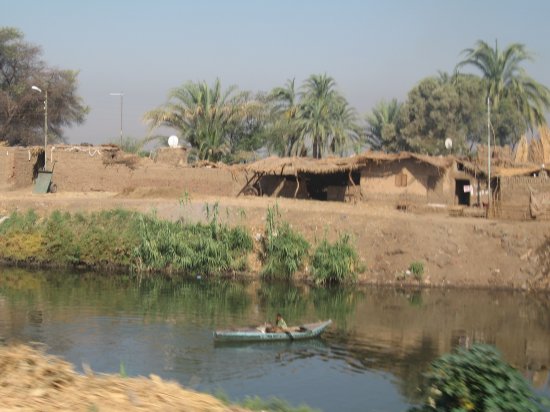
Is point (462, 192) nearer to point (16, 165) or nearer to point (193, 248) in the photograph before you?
point (193, 248)

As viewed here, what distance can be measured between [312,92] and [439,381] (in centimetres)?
4123

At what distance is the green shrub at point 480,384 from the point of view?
5.31 m

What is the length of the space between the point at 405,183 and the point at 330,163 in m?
3.27

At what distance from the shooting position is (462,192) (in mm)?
34156

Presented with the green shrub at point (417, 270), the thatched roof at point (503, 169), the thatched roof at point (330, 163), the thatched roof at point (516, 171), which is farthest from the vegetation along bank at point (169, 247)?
the thatched roof at point (516, 171)

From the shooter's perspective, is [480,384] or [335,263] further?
[335,263]

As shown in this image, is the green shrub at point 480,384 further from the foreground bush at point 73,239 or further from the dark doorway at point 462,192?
the dark doorway at point 462,192

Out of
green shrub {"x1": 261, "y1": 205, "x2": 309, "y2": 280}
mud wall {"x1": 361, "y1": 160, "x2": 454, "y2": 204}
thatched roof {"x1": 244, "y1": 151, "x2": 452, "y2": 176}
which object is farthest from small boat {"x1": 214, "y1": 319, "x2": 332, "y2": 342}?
mud wall {"x1": 361, "y1": 160, "x2": 454, "y2": 204}

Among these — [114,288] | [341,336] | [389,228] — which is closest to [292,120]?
[389,228]

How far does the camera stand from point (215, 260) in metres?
27.6

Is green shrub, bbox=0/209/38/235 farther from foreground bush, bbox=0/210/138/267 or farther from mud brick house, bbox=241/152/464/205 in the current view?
mud brick house, bbox=241/152/464/205

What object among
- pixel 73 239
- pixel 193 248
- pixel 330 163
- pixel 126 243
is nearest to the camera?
pixel 193 248

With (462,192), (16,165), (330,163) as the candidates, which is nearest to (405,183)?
(330,163)

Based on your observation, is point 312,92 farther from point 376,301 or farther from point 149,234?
point 376,301
